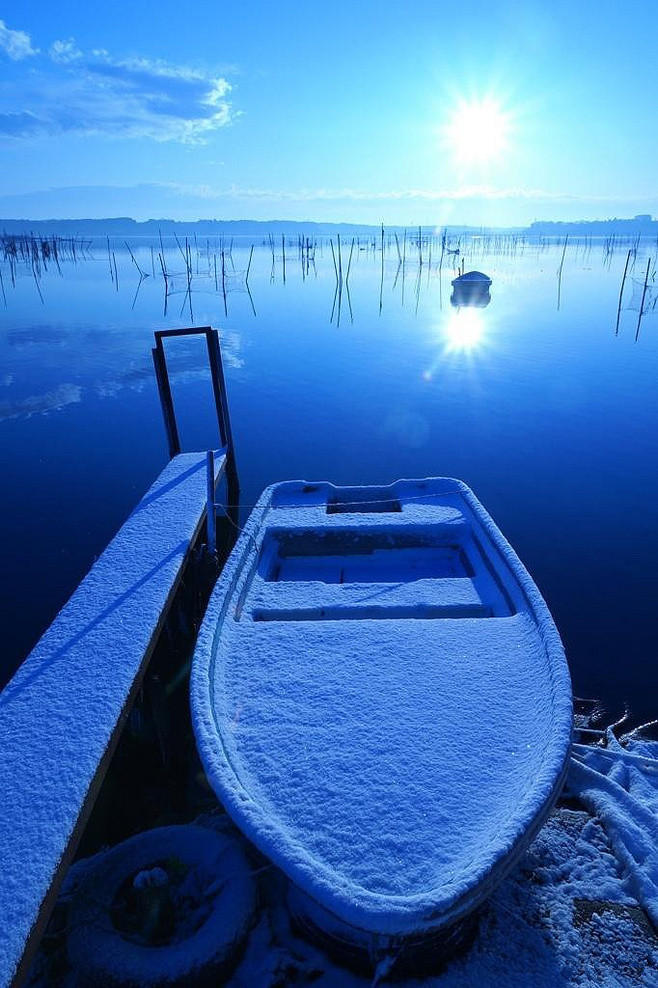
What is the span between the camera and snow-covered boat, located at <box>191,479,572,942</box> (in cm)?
347

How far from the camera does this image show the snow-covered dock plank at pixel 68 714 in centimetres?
345

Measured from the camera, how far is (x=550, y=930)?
13.8 ft

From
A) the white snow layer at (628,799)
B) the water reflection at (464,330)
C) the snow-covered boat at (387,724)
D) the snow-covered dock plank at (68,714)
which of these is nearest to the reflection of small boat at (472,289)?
the water reflection at (464,330)

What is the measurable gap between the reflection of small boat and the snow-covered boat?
3287 cm

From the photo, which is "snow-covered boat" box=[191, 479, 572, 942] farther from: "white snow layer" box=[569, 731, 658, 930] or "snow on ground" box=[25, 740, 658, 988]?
"white snow layer" box=[569, 731, 658, 930]

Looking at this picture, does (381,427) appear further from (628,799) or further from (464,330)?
(464,330)

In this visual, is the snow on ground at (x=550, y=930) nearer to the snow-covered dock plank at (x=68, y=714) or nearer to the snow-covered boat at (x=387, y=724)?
the snow-covered boat at (x=387, y=724)

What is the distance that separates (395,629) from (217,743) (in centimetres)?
207

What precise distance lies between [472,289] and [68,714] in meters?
37.1

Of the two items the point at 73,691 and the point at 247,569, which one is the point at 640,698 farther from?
the point at 73,691

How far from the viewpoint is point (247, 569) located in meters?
6.85

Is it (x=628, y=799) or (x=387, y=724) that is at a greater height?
(x=387, y=724)

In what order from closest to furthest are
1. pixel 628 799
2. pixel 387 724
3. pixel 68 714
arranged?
pixel 387 724 → pixel 68 714 → pixel 628 799

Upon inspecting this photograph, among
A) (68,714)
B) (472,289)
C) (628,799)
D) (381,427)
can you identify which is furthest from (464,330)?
(68,714)
